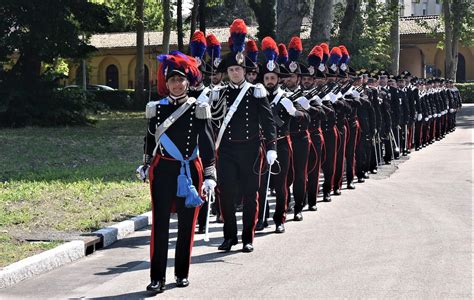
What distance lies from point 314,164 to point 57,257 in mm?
4717

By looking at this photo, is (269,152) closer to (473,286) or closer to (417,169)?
(473,286)

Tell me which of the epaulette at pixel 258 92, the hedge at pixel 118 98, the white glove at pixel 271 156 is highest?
the epaulette at pixel 258 92

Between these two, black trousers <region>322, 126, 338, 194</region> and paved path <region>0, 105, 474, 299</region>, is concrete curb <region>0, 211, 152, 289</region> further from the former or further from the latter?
black trousers <region>322, 126, 338, 194</region>

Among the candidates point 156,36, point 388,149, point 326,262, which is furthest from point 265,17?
point 156,36

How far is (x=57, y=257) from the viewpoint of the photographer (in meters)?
9.23

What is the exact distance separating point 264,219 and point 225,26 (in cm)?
6053

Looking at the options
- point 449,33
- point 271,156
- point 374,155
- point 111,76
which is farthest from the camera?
point 111,76

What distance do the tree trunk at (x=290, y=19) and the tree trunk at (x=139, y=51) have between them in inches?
693

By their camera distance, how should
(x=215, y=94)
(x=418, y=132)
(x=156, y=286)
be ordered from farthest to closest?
(x=418, y=132) < (x=215, y=94) < (x=156, y=286)

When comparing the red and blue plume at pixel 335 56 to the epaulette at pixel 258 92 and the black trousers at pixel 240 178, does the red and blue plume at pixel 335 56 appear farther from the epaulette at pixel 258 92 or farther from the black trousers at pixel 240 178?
the black trousers at pixel 240 178

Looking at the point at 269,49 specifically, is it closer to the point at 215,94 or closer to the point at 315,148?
the point at 215,94

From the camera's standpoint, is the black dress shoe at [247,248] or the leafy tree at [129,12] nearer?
the black dress shoe at [247,248]

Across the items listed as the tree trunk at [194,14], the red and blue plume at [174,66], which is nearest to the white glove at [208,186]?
the red and blue plume at [174,66]

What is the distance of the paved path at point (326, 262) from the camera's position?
780cm
